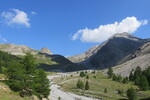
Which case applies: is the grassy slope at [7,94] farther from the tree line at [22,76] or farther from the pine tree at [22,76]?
the pine tree at [22,76]

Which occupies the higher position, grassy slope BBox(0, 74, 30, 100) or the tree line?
the tree line

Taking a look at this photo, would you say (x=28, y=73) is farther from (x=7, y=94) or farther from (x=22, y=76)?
(x=7, y=94)

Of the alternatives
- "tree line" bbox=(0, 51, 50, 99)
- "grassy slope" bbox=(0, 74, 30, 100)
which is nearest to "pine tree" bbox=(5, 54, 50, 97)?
"tree line" bbox=(0, 51, 50, 99)

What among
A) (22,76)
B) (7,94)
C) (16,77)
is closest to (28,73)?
(22,76)

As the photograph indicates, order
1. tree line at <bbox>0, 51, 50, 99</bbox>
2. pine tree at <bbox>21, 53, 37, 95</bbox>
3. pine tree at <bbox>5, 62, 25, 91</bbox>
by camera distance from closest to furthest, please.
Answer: pine tree at <bbox>5, 62, 25, 91</bbox> < tree line at <bbox>0, 51, 50, 99</bbox> < pine tree at <bbox>21, 53, 37, 95</bbox>

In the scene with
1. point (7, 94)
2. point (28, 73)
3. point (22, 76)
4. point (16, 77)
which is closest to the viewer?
point (7, 94)

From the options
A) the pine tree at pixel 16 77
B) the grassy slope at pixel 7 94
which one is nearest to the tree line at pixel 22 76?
the pine tree at pixel 16 77

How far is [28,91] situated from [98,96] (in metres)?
57.1

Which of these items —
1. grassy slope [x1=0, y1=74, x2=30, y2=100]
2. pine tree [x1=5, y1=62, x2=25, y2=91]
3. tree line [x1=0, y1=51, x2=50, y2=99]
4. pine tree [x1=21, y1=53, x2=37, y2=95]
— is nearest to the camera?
grassy slope [x1=0, y1=74, x2=30, y2=100]

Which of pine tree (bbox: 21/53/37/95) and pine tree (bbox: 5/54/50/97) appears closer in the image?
pine tree (bbox: 5/54/50/97)

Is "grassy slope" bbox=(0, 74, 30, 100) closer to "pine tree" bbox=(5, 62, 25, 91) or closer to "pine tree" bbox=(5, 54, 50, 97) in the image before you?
"pine tree" bbox=(5, 54, 50, 97)

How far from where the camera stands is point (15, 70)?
47.0 m

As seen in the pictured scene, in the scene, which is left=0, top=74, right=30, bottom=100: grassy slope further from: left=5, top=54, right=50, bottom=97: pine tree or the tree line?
left=5, top=54, right=50, bottom=97: pine tree

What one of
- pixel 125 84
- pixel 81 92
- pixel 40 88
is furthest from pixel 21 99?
pixel 125 84
